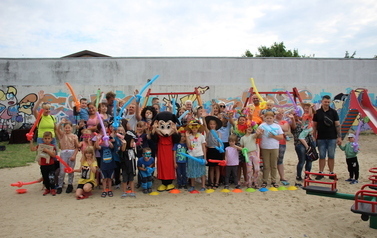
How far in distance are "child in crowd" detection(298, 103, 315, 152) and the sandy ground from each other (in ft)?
3.70

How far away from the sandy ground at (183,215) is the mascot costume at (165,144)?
14.8 inches

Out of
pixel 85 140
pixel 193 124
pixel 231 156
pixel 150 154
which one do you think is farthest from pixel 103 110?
pixel 231 156

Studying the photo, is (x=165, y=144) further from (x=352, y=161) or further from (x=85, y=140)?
(x=352, y=161)

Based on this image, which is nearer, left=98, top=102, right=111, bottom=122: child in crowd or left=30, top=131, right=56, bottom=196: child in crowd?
left=30, top=131, right=56, bottom=196: child in crowd

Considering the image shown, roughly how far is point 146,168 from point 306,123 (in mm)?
3586

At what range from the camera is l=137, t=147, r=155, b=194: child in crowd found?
6027 millimetres

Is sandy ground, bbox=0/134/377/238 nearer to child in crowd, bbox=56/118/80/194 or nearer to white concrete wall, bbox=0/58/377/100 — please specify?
child in crowd, bbox=56/118/80/194

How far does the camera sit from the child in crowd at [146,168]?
603cm

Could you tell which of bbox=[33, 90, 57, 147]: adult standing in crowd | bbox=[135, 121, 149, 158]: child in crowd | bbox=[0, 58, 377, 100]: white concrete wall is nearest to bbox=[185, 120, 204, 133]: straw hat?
bbox=[135, 121, 149, 158]: child in crowd

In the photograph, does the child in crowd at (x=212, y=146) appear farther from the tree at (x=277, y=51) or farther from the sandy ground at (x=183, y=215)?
the tree at (x=277, y=51)

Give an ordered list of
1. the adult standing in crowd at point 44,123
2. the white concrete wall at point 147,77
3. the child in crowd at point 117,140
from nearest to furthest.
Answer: the child in crowd at point 117,140 → the adult standing in crowd at point 44,123 → the white concrete wall at point 147,77

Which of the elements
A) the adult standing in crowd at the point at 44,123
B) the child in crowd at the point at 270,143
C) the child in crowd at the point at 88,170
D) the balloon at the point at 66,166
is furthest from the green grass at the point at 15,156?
the child in crowd at the point at 270,143

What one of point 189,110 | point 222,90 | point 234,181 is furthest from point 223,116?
point 222,90

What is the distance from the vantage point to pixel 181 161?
620 cm
